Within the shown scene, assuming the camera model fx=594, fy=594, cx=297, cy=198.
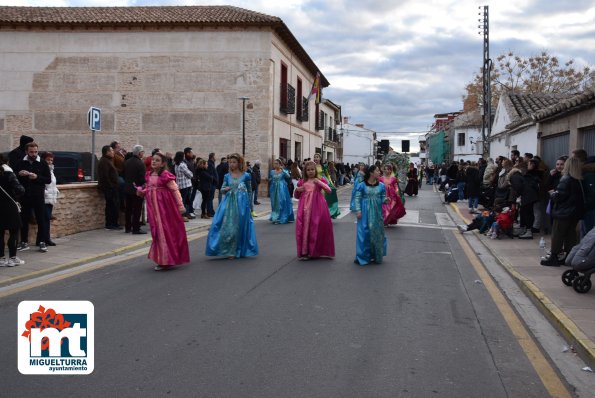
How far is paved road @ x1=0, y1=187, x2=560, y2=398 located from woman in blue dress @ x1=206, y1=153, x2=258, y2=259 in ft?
1.59

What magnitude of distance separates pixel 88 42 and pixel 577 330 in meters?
25.4

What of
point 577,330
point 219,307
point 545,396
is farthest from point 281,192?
point 545,396

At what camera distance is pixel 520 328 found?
5945 mm

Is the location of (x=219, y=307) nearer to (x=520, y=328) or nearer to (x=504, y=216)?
(x=520, y=328)

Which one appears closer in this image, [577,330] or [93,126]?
[577,330]

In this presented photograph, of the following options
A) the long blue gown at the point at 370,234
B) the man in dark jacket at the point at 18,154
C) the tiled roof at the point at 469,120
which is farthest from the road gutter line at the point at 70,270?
the tiled roof at the point at 469,120

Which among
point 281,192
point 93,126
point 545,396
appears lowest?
point 545,396

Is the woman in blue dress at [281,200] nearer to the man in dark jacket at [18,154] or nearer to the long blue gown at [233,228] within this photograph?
the long blue gown at [233,228]

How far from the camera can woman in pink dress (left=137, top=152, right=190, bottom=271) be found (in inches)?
343

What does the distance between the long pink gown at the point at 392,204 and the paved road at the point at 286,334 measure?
18.3 ft

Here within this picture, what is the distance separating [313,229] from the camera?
967cm

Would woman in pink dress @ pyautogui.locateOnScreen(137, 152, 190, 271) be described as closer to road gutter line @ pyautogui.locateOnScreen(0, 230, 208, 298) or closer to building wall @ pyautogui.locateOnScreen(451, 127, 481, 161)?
road gutter line @ pyautogui.locateOnScreen(0, 230, 208, 298)

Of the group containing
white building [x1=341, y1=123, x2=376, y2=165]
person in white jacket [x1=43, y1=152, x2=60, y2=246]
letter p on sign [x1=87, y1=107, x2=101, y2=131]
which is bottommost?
person in white jacket [x1=43, y1=152, x2=60, y2=246]

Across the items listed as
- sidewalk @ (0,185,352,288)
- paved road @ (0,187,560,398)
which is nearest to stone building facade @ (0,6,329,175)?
sidewalk @ (0,185,352,288)
